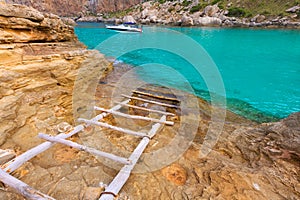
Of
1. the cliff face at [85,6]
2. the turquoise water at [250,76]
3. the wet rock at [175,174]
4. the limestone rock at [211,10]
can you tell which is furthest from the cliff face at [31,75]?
the cliff face at [85,6]

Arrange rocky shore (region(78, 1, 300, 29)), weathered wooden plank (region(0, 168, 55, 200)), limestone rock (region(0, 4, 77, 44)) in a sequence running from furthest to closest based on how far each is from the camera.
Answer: rocky shore (region(78, 1, 300, 29)) → limestone rock (region(0, 4, 77, 44)) → weathered wooden plank (region(0, 168, 55, 200))

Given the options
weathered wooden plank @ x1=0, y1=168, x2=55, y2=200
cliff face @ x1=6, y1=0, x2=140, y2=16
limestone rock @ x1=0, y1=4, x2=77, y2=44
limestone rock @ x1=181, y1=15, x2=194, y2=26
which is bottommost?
weathered wooden plank @ x1=0, y1=168, x2=55, y2=200

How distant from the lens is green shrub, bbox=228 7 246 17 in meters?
54.4

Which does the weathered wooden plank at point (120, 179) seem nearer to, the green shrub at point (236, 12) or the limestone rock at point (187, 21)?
the limestone rock at point (187, 21)

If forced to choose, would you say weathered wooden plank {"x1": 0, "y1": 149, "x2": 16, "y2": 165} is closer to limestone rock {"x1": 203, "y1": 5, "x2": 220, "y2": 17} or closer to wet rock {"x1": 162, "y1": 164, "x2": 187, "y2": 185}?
wet rock {"x1": 162, "y1": 164, "x2": 187, "y2": 185}

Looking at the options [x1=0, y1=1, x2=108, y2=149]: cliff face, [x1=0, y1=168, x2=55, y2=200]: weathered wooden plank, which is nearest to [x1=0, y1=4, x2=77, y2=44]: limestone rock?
[x1=0, y1=1, x2=108, y2=149]: cliff face

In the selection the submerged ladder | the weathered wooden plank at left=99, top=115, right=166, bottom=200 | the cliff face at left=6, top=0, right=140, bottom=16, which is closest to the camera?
the submerged ladder

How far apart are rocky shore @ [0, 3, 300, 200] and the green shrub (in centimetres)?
6190

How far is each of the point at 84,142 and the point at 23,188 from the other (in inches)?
68.0

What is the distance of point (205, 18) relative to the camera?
5644cm

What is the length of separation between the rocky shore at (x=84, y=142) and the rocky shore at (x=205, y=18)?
174 ft

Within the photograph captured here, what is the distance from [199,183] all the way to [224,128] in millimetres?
3069

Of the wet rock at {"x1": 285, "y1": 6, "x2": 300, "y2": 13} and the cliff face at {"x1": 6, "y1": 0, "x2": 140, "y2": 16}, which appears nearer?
the wet rock at {"x1": 285, "y1": 6, "x2": 300, "y2": 13}

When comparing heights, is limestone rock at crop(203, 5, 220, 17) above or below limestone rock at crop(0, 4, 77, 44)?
above
